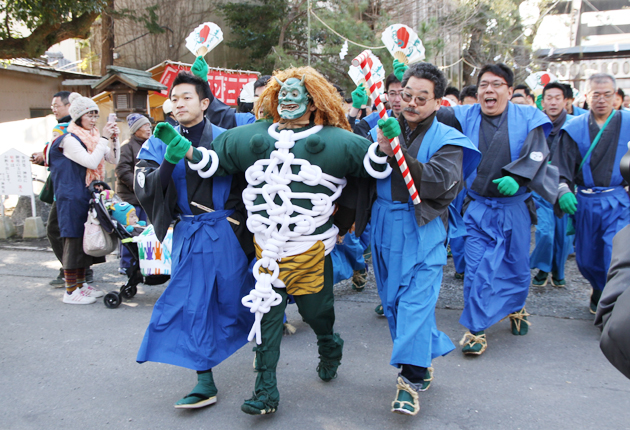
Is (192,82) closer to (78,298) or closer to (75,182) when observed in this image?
(75,182)

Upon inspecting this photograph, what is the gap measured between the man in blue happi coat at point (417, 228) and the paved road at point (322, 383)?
366 millimetres

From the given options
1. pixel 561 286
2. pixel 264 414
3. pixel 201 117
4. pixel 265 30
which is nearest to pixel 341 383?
pixel 264 414

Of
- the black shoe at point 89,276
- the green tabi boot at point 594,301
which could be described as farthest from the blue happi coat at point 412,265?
the black shoe at point 89,276

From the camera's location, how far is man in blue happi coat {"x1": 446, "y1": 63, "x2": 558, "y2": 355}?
12.1 feet

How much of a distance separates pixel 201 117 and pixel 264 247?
941mm

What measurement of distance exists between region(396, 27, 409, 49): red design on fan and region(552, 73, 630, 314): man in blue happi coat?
5.94ft

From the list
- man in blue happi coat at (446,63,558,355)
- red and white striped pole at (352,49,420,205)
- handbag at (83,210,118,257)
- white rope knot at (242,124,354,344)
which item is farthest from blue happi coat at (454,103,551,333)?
handbag at (83,210,118,257)

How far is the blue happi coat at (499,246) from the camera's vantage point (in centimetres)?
370

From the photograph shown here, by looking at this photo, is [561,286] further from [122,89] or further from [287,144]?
[122,89]

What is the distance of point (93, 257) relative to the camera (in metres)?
5.21

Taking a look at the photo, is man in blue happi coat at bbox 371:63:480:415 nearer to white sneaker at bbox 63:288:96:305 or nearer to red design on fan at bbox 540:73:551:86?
white sneaker at bbox 63:288:96:305

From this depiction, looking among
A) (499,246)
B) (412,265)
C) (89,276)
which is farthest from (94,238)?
(499,246)

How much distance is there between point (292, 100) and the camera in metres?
2.86

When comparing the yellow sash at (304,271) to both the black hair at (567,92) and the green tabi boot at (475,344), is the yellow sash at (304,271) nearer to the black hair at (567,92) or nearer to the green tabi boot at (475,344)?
the green tabi boot at (475,344)
